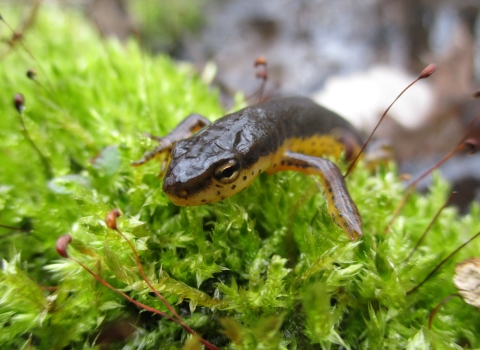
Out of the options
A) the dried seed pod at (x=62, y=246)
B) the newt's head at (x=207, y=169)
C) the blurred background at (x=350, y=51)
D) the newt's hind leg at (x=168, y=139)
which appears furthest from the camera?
the blurred background at (x=350, y=51)

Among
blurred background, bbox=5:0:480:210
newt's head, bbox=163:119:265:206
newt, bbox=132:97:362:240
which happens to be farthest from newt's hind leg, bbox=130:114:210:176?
blurred background, bbox=5:0:480:210

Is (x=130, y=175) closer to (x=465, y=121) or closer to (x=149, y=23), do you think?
(x=465, y=121)

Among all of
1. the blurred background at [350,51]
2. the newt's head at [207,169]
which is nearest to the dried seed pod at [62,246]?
the newt's head at [207,169]

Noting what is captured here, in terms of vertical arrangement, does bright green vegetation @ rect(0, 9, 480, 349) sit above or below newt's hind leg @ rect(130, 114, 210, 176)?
below

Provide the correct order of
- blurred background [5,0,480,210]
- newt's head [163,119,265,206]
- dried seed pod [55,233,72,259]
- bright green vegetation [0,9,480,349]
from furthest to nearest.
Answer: blurred background [5,0,480,210], newt's head [163,119,265,206], bright green vegetation [0,9,480,349], dried seed pod [55,233,72,259]

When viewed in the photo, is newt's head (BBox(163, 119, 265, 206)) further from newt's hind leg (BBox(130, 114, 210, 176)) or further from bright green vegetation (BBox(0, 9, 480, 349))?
newt's hind leg (BBox(130, 114, 210, 176))

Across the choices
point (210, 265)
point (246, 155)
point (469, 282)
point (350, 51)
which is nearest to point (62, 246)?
point (210, 265)

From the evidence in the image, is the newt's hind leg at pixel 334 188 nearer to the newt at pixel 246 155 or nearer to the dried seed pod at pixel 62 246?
the newt at pixel 246 155
